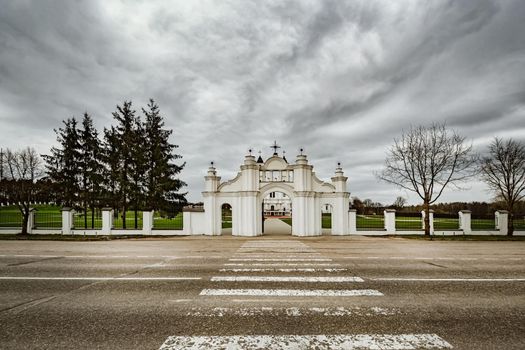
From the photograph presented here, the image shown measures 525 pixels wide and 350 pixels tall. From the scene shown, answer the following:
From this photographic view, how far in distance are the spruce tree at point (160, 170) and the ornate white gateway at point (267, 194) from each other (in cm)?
542

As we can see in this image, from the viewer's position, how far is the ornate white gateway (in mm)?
22484

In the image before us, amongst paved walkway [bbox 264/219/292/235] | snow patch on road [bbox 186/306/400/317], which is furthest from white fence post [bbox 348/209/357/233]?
snow patch on road [bbox 186/306/400/317]

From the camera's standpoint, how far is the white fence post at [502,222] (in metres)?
22.9

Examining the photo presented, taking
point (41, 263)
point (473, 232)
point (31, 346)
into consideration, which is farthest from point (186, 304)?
point (473, 232)

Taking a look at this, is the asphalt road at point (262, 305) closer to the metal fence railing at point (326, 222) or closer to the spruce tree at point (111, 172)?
the spruce tree at point (111, 172)

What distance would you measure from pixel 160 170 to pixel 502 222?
3023cm

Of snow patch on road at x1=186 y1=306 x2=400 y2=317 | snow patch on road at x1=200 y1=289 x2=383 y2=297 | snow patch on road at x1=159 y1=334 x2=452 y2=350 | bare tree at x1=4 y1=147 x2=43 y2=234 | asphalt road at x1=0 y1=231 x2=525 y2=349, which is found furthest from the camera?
bare tree at x1=4 y1=147 x2=43 y2=234

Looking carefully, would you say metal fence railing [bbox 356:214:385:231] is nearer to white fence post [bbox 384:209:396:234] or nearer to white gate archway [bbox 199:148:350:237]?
white fence post [bbox 384:209:396:234]

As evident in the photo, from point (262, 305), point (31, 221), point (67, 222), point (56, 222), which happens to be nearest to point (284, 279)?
point (262, 305)

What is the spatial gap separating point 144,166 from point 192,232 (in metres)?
8.62

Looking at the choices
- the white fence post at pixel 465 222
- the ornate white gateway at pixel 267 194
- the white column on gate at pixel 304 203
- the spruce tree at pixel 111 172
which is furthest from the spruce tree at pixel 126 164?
the white fence post at pixel 465 222

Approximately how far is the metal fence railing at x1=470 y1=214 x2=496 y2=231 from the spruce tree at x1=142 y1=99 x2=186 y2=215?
27170 millimetres

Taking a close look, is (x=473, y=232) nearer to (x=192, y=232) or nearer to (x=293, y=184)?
(x=293, y=184)

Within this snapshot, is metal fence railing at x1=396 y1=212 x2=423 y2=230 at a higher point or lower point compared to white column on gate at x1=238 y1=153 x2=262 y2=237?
lower
